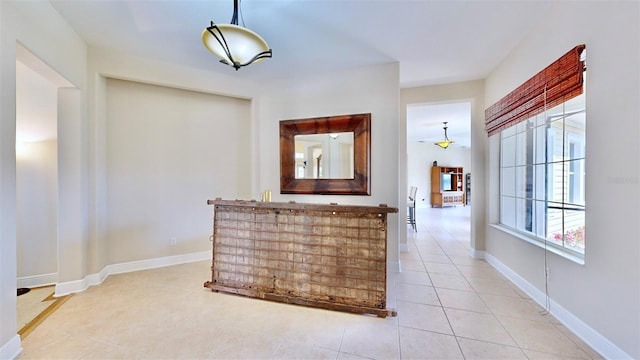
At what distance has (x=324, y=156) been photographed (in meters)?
3.62

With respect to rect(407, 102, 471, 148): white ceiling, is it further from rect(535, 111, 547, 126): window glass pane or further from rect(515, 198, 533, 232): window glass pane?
rect(515, 198, 533, 232): window glass pane

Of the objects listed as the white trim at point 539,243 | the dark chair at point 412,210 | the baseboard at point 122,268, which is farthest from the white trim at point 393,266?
the baseboard at point 122,268

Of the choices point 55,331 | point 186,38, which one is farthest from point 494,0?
point 55,331

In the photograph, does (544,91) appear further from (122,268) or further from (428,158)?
(428,158)

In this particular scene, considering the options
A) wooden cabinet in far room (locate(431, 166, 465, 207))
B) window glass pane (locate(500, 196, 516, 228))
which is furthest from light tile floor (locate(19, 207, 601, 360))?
wooden cabinet in far room (locate(431, 166, 465, 207))

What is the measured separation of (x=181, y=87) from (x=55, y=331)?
9.88 feet

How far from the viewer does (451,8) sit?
2.27m

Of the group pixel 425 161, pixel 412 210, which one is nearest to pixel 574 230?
pixel 412 210

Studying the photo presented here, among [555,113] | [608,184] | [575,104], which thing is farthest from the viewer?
[555,113]

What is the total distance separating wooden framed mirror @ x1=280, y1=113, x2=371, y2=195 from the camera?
3438 mm

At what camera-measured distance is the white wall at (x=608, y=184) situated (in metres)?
1.53

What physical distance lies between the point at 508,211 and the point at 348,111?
267cm

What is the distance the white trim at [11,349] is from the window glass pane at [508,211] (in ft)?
16.7

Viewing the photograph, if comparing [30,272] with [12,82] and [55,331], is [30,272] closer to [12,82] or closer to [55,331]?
[55,331]
